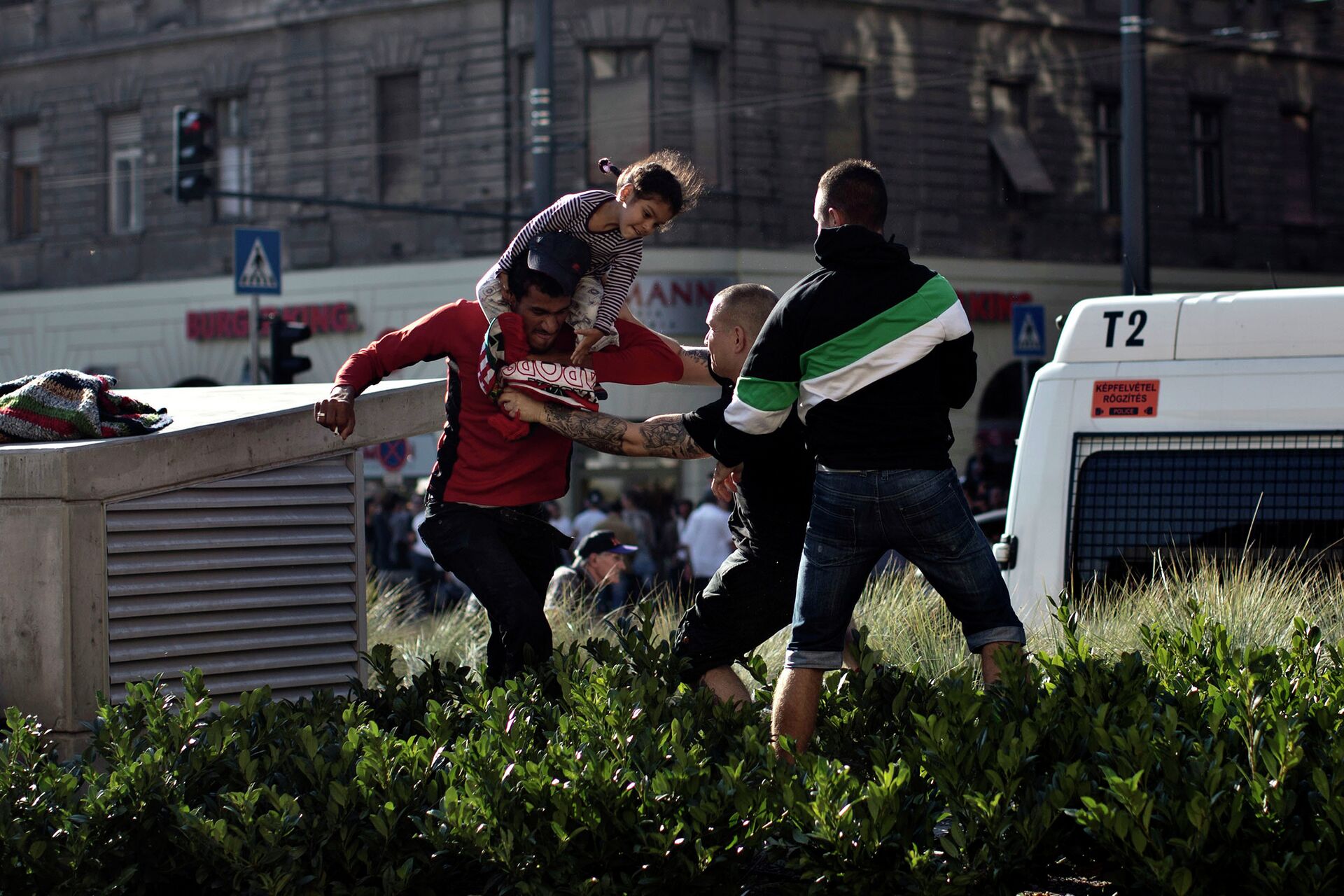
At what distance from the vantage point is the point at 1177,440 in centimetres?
670

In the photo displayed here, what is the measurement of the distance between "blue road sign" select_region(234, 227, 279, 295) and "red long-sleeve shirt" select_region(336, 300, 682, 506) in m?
10.0

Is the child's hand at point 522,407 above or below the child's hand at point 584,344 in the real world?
below

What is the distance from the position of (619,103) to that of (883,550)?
67.9 feet

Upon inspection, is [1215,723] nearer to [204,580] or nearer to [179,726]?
[179,726]

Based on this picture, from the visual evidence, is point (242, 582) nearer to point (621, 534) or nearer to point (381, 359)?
point (381, 359)

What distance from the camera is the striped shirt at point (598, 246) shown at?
216 inches

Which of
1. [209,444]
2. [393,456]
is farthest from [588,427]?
[393,456]

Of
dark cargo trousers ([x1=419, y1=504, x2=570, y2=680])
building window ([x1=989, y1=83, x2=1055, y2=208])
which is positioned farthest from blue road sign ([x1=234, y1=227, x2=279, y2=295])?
building window ([x1=989, y1=83, x2=1055, y2=208])

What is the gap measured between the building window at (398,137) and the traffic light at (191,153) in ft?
21.7

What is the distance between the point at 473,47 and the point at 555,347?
68.0 ft

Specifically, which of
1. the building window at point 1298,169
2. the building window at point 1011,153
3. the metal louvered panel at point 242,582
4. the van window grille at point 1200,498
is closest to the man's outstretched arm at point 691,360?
the metal louvered panel at point 242,582

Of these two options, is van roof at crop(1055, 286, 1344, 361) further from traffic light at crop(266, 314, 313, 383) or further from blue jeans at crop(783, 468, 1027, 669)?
traffic light at crop(266, 314, 313, 383)

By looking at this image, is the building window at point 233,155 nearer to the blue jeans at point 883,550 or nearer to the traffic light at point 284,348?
the traffic light at point 284,348

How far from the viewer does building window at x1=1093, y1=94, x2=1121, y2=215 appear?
1123 inches
